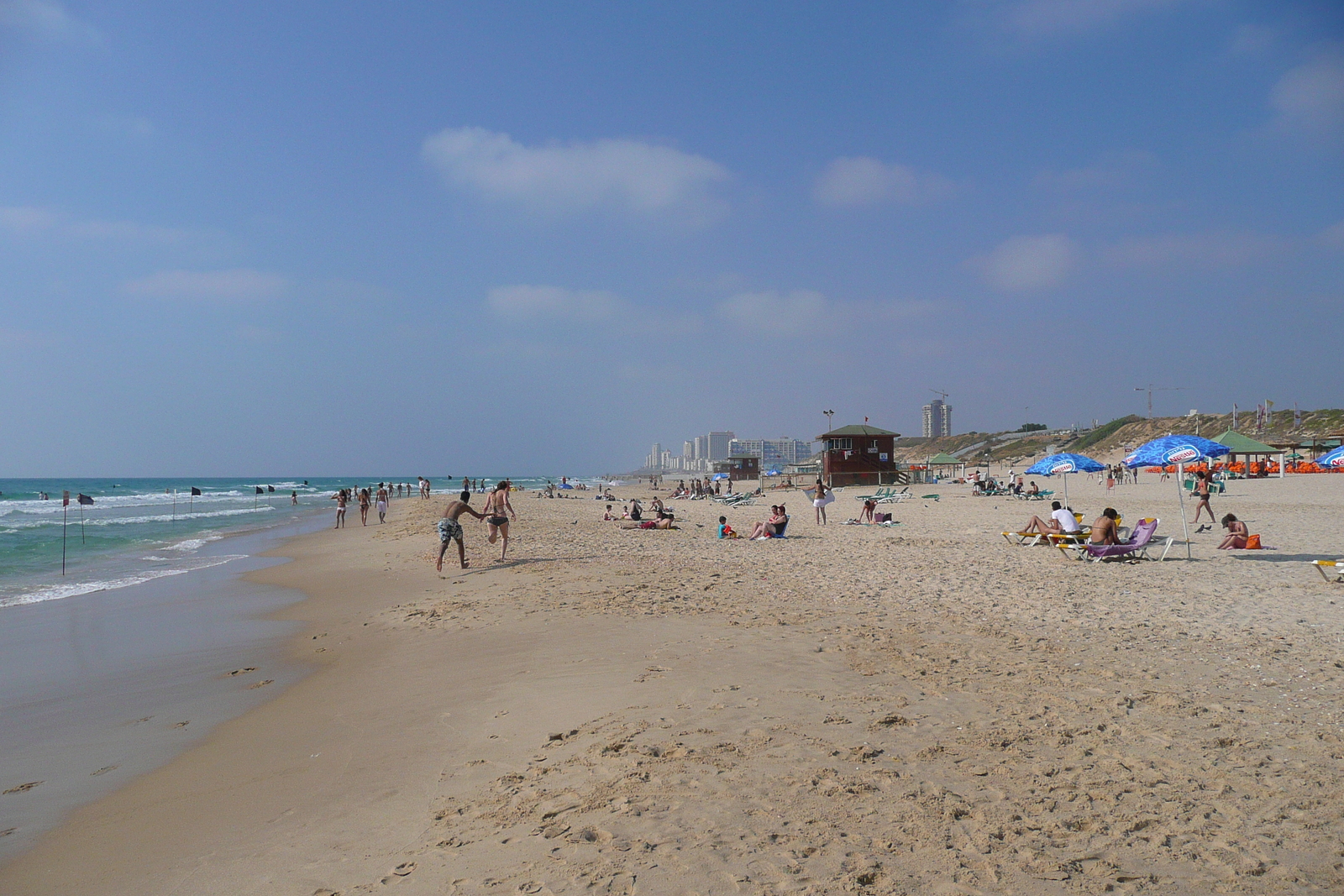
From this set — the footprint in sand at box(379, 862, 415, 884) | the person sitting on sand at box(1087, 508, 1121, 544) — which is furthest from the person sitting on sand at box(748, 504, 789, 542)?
the footprint in sand at box(379, 862, 415, 884)

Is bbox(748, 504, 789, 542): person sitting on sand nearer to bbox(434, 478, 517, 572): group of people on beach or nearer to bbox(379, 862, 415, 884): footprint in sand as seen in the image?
bbox(434, 478, 517, 572): group of people on beach

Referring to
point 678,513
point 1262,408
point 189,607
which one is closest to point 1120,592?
point 189,607

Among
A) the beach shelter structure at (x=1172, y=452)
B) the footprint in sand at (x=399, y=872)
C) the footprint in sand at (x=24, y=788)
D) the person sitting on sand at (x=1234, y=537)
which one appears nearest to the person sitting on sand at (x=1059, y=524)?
the beach shelter structure at (x=1172, y=452)

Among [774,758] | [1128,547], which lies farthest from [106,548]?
[1128,547]

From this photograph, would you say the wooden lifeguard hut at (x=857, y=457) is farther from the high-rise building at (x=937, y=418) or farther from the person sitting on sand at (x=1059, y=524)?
the high-rise building at (x=937, y=418)

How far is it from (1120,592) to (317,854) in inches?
354

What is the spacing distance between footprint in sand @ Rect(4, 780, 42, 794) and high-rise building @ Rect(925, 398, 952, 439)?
180253 millimetres

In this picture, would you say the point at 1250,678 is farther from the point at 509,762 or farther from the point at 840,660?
the point at 509,762

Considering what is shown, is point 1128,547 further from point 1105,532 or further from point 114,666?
point 114,666

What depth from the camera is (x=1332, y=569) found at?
9.73 m

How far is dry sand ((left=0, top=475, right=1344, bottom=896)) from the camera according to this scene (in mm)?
3027

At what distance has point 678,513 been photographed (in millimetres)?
28641

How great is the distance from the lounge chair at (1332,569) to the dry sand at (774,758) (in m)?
0.35

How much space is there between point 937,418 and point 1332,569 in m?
174
